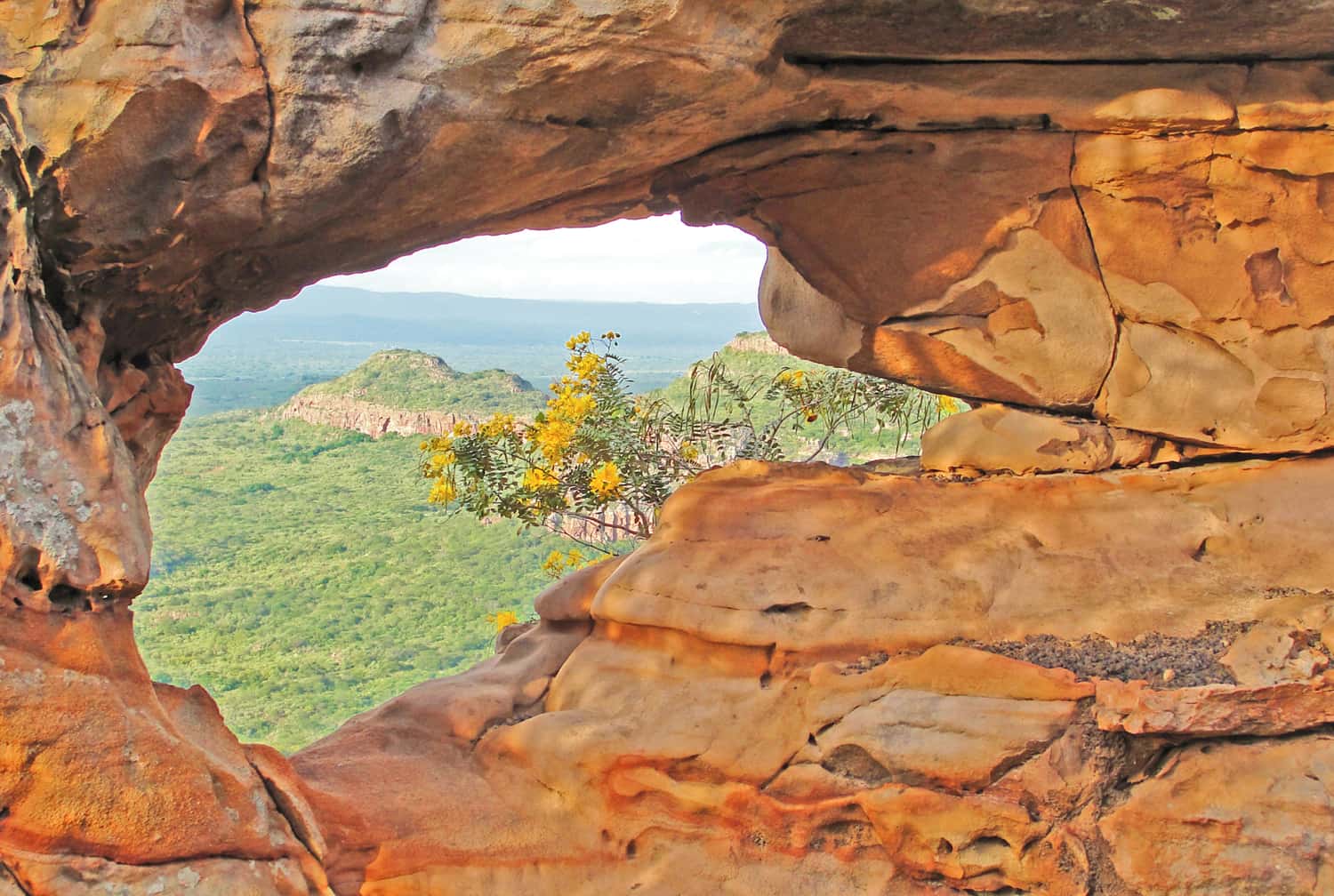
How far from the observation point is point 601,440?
28.1ft

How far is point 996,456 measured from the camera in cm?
550

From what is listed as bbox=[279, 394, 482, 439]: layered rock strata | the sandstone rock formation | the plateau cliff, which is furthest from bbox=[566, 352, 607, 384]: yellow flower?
bbox=[279, 394, 482, 439]: layered rock strata

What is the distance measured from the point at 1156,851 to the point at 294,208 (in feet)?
12.7

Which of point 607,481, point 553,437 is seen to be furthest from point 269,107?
point 553,437

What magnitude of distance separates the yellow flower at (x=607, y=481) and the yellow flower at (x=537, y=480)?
1.03ft

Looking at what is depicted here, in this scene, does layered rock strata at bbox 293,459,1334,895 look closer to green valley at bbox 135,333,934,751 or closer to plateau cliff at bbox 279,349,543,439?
green valley at bbox 135,333,934,751

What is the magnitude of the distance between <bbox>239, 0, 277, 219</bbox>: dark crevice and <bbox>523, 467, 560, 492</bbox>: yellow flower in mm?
4133

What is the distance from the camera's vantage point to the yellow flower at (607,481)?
7.96 metres

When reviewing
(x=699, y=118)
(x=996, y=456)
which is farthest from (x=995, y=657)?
(x=699, y=118)

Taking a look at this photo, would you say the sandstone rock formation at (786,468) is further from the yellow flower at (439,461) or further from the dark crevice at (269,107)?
the yellow flower at (439,461)

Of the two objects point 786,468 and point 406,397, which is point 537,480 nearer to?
point 786,468

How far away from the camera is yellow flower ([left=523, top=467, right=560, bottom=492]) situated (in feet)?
27.3

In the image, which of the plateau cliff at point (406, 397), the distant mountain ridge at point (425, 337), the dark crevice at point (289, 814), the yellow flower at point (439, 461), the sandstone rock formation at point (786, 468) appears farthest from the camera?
the distant mountain ridge at point (425, 337)

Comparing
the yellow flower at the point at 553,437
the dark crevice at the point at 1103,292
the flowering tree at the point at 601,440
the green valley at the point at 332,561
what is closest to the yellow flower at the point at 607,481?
the flowering tree at the point at 601,440
